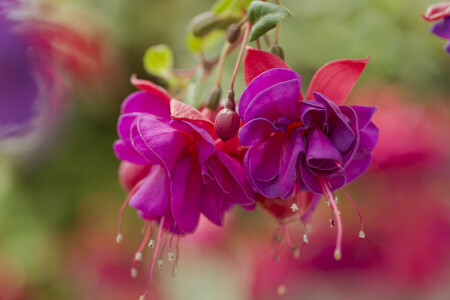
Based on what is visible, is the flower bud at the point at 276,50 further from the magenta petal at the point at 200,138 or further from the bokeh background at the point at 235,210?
the bokeh background at the point at 235,210

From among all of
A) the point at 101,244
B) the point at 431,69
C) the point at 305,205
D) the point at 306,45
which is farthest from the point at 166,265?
the point at 305,205

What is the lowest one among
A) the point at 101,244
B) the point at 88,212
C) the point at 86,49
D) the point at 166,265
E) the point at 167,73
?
the point at 166,265

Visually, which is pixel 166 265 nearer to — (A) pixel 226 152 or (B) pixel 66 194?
(B) pixel 66 194

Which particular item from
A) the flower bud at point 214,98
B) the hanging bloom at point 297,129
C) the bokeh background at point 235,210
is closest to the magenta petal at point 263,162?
the hanging bloom at point 297,129

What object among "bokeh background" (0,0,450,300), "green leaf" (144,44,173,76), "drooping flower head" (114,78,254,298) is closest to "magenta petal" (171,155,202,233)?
"drooping flower head" (114,78,254,298)

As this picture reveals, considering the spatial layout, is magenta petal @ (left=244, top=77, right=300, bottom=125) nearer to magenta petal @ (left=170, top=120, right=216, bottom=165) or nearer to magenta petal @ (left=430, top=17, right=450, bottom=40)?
magenta petal @ (left=170, top=120, right=216, bottom=165)

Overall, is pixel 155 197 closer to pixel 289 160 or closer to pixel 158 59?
pixel 289 160

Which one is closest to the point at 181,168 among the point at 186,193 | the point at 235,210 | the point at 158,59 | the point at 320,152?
the point at 186,193
